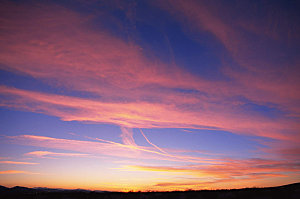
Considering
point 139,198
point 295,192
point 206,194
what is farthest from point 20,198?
point 295,192

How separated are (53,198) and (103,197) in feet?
13.5

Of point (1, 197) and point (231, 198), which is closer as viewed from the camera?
point (231, 198)

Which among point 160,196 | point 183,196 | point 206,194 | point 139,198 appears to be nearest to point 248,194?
point 206,194

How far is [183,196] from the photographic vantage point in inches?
712

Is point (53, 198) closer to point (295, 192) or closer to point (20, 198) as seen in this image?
point (20, 198)

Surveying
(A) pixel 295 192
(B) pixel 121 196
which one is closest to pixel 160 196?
(B) pixel 121 196

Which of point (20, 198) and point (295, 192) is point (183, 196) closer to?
point (295, 192)

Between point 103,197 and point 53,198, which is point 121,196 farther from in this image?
point 53,198

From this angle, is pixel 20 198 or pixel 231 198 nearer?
pixel 231 198

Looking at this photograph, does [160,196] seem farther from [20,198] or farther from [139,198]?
[20,198]

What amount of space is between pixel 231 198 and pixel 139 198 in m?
7.36

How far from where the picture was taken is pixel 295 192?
58.6 feet

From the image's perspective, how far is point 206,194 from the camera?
18.5 metres

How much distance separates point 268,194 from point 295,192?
236 centimetres
